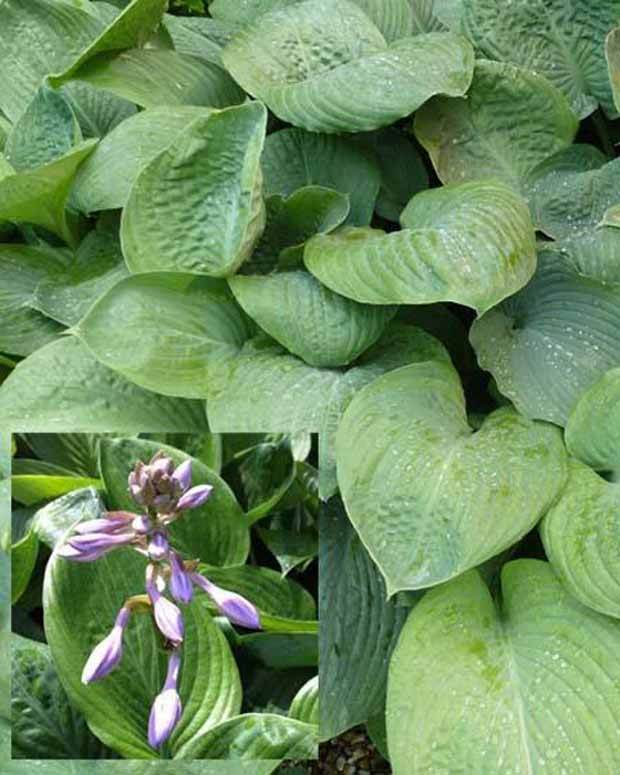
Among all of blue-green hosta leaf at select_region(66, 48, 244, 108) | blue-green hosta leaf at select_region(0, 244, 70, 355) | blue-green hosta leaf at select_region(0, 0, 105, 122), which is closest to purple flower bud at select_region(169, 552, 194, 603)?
blue-green hosta leaf at select_region(0, 244, 70, 355)

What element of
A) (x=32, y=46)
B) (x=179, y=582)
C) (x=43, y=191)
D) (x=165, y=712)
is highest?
(x=32, y=46)

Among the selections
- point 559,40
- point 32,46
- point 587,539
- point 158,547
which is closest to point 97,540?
point 158,547

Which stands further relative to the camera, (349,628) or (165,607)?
(349,628)

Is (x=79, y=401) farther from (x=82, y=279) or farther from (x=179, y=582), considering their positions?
(x=179, y=582)

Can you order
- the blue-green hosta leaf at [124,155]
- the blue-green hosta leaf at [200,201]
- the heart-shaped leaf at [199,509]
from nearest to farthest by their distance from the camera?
the heart-shaped leaf at [199,509]
the blue-green hosta leaf at [200,201]
the blue-green hosta leaf at [124,155]

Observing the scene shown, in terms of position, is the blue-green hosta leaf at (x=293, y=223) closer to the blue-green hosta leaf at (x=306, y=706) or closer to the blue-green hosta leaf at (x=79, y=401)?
the blue-green hosta leaf at (x=79, y=401)

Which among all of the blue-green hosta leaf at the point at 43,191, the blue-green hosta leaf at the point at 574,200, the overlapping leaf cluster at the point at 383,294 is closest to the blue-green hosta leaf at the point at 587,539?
the overlapping leaf cluster at the point at 383,294

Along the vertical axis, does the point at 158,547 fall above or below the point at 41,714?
above

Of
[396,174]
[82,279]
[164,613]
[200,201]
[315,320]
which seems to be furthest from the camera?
[396,174]
